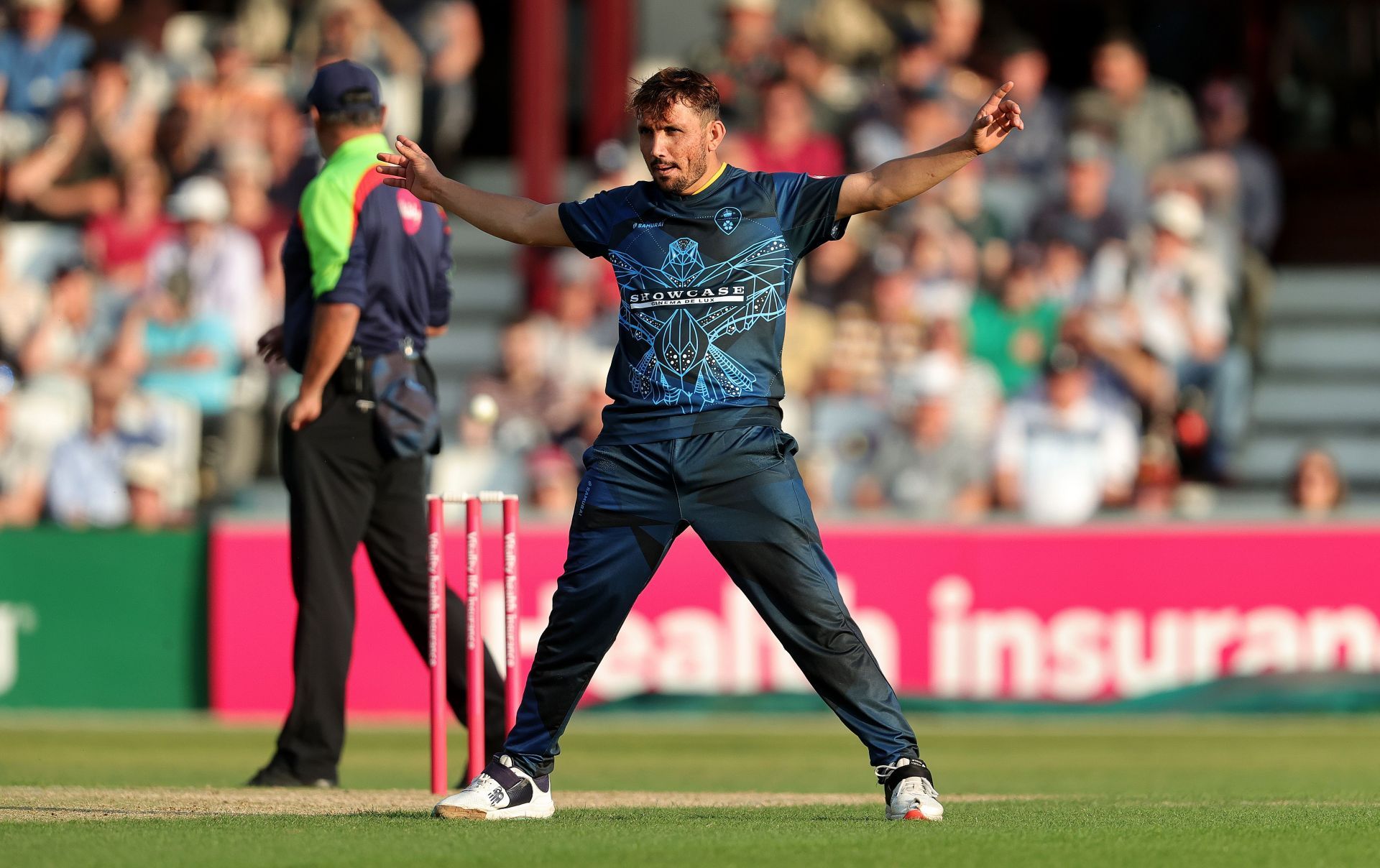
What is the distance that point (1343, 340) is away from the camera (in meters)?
16.7

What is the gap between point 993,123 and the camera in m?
6.24

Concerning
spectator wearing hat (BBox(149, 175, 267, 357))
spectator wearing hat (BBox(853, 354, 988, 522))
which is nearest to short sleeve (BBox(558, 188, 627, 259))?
spectator wearing hat (BBox(853, 354, 988, 522))

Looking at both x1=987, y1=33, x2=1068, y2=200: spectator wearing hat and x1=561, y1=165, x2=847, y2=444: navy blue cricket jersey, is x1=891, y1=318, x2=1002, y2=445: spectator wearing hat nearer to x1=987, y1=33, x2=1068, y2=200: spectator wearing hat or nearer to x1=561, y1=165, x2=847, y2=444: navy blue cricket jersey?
x1=987, y1=33, x2=1068, y2=200: spectator wearing hat

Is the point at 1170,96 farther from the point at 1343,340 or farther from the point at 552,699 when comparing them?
the point at 552,699

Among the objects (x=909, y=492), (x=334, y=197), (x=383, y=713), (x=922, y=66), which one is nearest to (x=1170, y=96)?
(x=922, y=66)

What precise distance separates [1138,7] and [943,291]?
5269 millimetres

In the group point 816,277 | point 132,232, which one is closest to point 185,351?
point 132,232

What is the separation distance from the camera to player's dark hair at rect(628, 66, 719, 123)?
20.6 feet

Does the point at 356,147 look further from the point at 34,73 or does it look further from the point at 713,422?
the point at 34,73

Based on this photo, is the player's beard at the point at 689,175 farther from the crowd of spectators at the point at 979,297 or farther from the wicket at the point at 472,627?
the crowd of spectators at the point at 979,297

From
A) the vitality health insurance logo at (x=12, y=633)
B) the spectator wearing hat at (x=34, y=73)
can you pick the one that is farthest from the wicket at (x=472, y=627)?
the spectator wearing hat at (x=34, y=73)

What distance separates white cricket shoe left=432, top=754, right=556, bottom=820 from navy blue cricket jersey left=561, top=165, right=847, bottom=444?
3.50 ft

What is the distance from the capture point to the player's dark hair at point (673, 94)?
6.28 m

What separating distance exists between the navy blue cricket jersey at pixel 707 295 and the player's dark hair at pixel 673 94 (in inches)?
9.1
